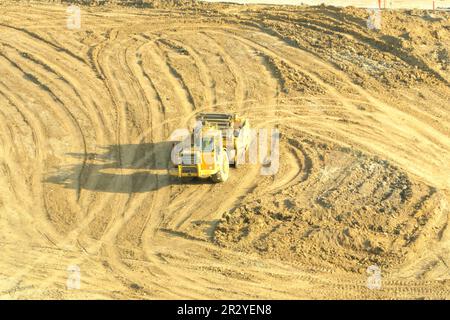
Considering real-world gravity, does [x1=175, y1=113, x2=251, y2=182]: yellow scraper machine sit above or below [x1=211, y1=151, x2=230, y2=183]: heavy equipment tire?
above

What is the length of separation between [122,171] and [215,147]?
3670 millimetres

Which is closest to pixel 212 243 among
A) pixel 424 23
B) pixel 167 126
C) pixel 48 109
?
pixel 167 126

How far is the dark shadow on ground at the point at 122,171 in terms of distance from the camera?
27.7m

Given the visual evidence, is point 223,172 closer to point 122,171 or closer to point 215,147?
point 215,147

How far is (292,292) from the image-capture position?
22781 mm

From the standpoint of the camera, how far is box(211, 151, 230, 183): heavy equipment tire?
26875mm

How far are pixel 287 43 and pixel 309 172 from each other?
10.3m

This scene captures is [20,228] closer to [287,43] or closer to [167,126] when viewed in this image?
[167,126]

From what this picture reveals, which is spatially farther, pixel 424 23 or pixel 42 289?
pixel 424 23
